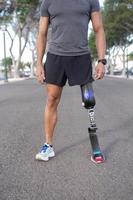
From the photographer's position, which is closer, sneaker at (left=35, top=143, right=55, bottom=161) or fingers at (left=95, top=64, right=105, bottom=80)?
fingers at (left=95, top=64, right=105, bottom=80)

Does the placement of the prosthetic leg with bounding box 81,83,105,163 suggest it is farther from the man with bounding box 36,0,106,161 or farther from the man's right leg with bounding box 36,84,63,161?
the man's right leg with bounding box 36,84,63,161

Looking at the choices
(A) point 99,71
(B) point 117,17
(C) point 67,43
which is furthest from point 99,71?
(B) point 117,17

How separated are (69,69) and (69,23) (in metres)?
0.47

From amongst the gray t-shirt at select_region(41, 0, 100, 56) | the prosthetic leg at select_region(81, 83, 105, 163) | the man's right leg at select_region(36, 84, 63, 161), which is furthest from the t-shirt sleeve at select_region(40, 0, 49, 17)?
the prosthetic leg at select_region(81, 83, 105, 163)

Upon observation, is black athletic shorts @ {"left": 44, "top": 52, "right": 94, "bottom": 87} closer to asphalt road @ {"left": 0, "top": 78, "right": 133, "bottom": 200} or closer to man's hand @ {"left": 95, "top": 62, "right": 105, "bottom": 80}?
man's hand @ {"left": 95, "top": 62, "right": 105, "bottom": 80}

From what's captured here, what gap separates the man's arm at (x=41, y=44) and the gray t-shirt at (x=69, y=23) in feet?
0.23

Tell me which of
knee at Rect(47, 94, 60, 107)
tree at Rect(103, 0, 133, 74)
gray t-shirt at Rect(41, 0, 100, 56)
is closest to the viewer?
gray t-shirt at Rect(41, 0, 100, 56)

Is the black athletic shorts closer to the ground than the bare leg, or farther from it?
farther from it

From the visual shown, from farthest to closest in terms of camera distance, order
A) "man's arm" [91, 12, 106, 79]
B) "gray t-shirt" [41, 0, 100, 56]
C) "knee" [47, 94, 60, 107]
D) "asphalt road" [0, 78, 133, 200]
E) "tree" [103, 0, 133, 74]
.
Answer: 1. "tree" [103, 0, 133, 74]
2. "knee" [47, 94, 60, 107]
3. "man's arm" [91, 12, 106, 79]
4. "gray t-shirt" [41, 0, 100, 56]
5. "asphalt road" [0, 78, 133, 200]

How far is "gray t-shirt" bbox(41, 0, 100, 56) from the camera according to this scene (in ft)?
17.6

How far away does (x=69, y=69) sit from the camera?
18.0 ft

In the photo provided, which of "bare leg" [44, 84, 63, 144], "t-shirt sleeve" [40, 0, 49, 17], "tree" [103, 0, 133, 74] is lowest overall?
"tree" [103, 0, 133, 74]

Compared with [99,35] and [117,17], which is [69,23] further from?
[117,17]

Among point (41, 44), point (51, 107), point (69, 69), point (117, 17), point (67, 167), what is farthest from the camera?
point (117, 17)
